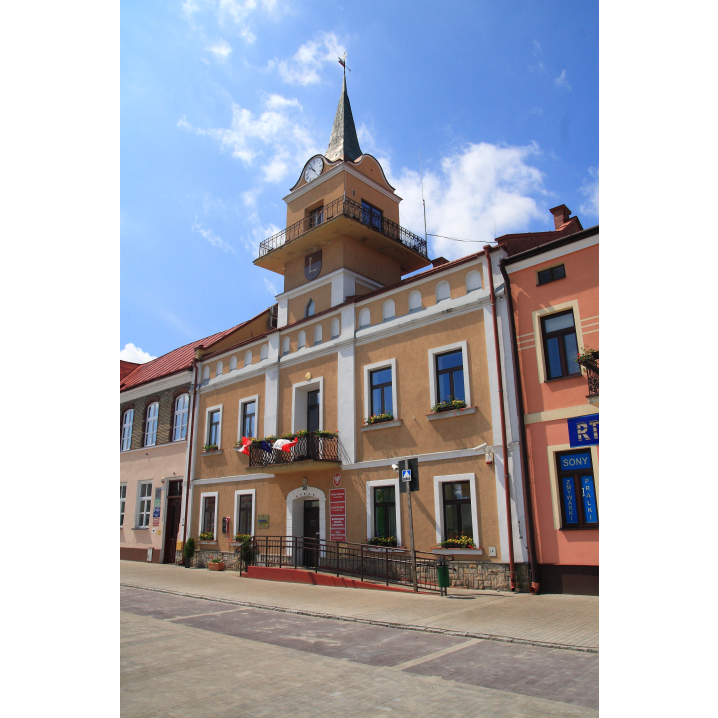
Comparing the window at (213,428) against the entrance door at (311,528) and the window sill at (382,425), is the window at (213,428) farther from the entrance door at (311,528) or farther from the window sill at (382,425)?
the window sill at (382,425)

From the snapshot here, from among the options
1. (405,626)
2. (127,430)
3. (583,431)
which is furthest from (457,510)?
(127,430)

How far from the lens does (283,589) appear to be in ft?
47.4

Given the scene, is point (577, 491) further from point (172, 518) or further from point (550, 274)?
point (172, 518)

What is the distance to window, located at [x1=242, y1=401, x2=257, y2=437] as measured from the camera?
72.9 ft

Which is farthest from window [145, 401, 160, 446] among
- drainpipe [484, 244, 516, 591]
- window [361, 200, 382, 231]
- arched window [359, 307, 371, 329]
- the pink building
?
the pink building

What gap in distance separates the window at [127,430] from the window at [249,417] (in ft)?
30.3

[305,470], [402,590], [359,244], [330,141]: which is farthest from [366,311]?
[330,141]

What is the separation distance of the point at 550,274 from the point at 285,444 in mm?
10059

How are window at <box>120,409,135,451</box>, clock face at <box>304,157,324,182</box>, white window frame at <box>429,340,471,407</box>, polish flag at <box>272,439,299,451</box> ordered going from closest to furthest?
white window frame at <box>429,340,471,407</box> → polish flag at <box>272,439,299,451</box> → clock face at <box>304,157,324,182</box> → window at <box>120,409,135,451</box>

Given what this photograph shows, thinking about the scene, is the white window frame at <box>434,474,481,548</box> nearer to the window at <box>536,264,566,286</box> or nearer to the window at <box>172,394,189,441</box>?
the window at <box>536,264,566,286</box>

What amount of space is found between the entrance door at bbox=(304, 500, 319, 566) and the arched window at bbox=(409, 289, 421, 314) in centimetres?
762

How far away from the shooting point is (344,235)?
21.3m

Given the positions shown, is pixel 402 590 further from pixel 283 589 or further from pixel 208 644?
pixel 208 644

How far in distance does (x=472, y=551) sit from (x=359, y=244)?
41.6ft
